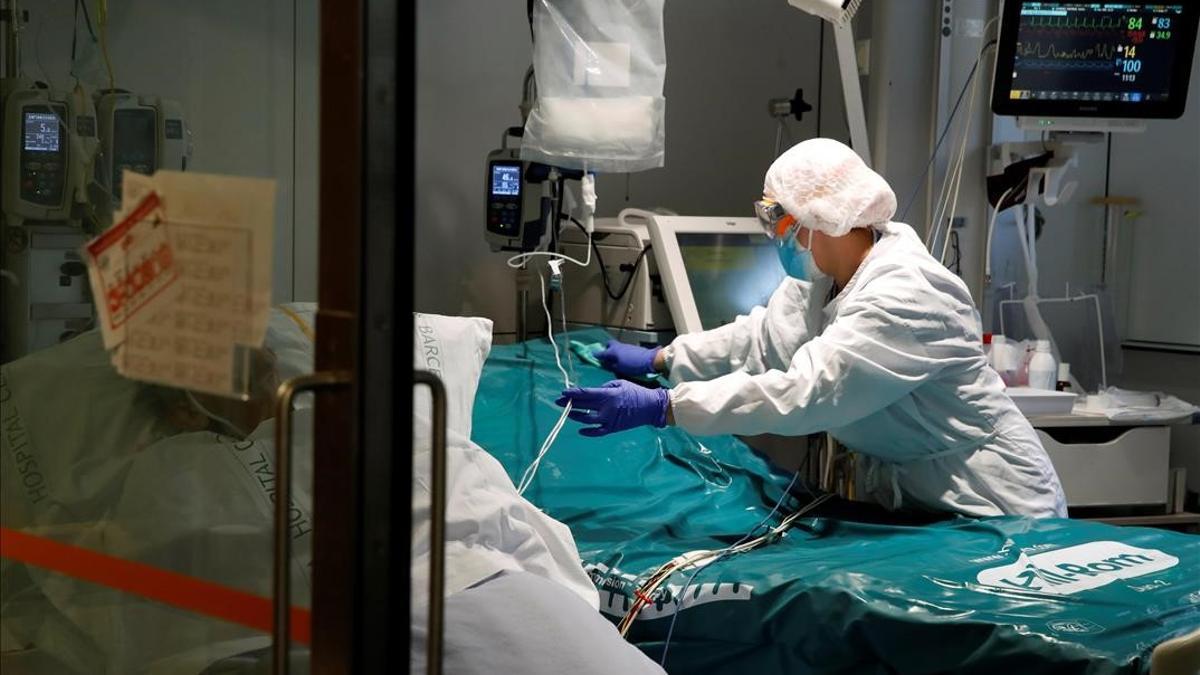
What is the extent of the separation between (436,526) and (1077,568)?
1.75 m

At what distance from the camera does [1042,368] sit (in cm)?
382

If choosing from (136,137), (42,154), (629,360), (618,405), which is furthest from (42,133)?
(629,360)

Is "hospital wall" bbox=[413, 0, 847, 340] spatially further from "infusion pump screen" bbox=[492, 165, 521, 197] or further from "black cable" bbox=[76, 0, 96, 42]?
"black cable" bbox=[76, 0, 96, 42]

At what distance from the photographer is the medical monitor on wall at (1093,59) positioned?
3.69 meters

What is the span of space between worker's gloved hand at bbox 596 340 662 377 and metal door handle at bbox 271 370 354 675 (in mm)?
2232

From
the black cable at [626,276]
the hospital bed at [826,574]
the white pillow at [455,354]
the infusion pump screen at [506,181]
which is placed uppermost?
the infusion pump screen at [506,181]

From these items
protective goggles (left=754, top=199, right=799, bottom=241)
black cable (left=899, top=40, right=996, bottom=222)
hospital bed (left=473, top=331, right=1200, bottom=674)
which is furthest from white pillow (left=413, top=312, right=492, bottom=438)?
black cable (left=899, top=40, right=996, bottom=222)

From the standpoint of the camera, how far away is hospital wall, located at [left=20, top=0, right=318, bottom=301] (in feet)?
3.67

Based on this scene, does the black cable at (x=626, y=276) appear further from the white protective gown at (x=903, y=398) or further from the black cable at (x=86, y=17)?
the black cable at (x=86, y=17)

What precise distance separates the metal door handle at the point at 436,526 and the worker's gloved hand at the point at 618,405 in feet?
5.18

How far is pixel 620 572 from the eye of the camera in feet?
8.39

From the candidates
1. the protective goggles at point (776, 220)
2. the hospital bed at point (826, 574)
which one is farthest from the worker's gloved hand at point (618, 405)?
the protective goggles at point (776, 220)

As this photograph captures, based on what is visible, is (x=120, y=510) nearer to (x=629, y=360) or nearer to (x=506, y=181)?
(x=629, y=360)

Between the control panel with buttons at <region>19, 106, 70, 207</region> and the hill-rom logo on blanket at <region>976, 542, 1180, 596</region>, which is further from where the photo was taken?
the hill-rom logo on blanket at <region>976, 542, 1180, 596</region>
